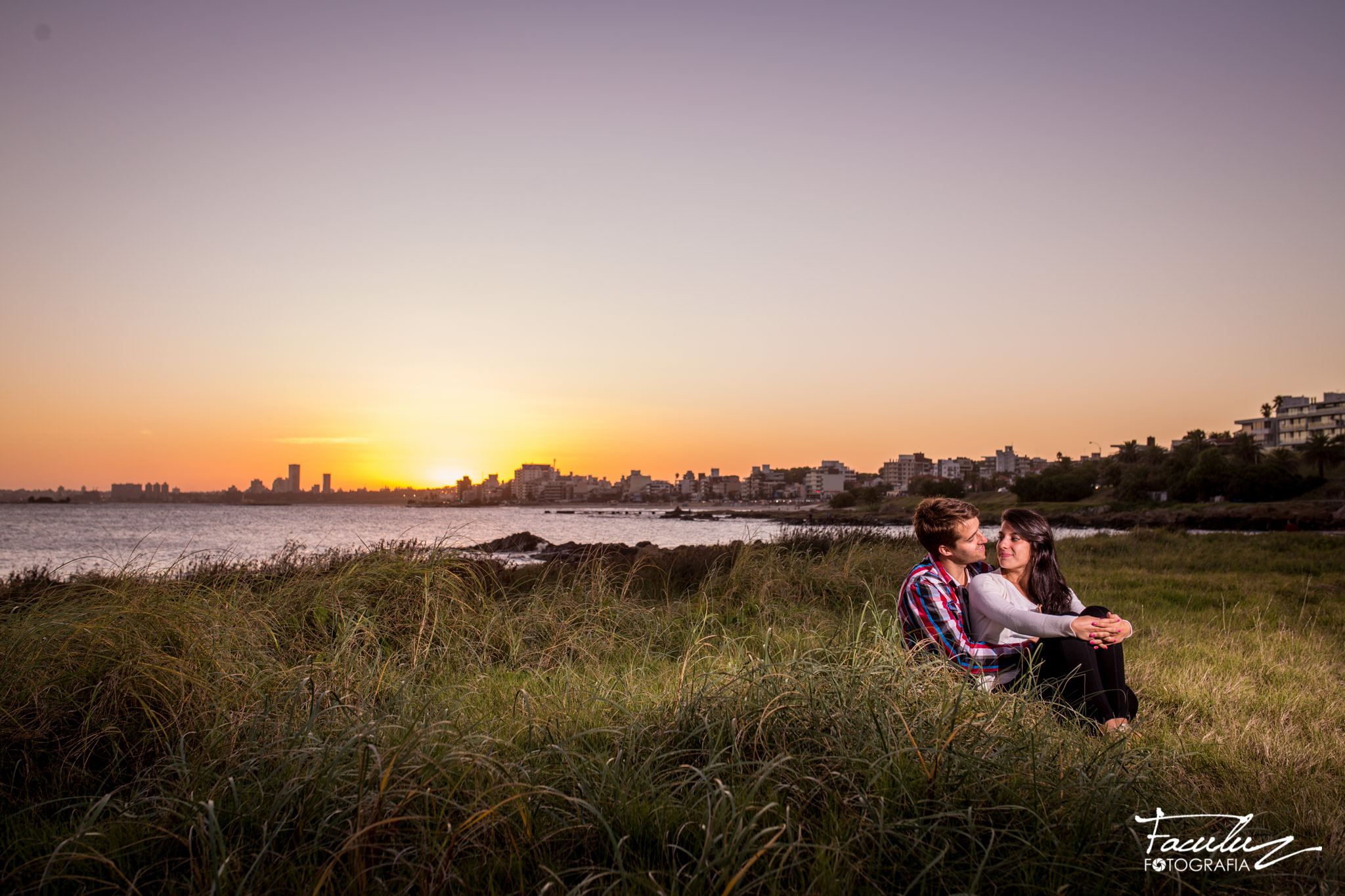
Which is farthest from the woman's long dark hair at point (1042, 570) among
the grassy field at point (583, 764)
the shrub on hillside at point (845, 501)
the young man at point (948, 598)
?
the shrub on hillside at point (845, 501)

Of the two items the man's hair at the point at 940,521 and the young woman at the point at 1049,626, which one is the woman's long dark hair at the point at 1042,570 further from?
the man's hair at the point at 940,521

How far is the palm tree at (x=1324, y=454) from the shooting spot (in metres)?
71.6

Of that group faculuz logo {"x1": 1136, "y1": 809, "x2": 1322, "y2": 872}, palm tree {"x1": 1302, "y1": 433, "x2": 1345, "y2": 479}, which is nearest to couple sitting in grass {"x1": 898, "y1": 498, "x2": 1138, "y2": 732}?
faculuz logo {"x1": 1136, "y1": 809, "x2": 1322, "y2": 872}

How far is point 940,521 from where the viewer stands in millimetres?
4188

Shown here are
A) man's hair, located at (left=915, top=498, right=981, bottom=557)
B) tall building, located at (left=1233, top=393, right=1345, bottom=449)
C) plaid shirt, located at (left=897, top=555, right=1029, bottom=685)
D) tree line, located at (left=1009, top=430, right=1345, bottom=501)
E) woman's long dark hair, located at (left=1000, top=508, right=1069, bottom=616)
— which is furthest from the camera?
tall building, located at (left=1233, top=393, right=1345, bottom=449)

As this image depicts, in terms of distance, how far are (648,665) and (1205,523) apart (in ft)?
131

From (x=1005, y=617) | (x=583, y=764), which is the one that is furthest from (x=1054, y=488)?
(x=583, y=764)

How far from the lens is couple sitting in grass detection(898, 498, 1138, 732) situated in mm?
3711

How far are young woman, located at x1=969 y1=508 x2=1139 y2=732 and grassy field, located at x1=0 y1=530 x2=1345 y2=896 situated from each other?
240 millimetres

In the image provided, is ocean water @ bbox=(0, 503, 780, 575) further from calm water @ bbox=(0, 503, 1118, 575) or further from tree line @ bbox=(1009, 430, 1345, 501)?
tree line @ bbox=(1009, 430, 1345, 501)

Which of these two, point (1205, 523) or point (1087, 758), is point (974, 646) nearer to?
point (1087, 758)

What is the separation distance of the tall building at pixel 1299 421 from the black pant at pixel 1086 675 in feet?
375

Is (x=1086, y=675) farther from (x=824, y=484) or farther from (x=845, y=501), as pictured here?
(x=824, y=484)

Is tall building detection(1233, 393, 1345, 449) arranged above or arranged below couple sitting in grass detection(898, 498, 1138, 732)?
above
